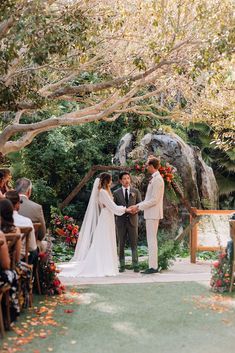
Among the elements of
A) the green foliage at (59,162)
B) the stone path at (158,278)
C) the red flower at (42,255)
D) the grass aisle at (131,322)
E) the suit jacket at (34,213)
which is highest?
the green foliage at (59,162)

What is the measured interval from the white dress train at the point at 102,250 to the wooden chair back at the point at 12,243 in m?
Answer: 3.92

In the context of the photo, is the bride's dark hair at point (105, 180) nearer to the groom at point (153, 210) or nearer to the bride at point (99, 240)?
the bride at point (99, 240)

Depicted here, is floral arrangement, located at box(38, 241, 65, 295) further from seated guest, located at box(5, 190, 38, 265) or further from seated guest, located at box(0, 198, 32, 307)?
seated guest, located at box(0, 198, 32, 307)

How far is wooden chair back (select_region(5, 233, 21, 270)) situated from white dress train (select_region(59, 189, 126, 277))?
12.9ft

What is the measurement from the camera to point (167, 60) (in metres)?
9.98

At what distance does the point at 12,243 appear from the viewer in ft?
20.7

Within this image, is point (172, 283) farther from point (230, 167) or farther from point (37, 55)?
point (230, 167)

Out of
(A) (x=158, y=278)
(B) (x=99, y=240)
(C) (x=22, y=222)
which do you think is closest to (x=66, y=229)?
(B) (x=99, y=240)

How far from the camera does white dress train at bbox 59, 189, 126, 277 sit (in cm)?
1033

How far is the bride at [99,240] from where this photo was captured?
10.4 meters

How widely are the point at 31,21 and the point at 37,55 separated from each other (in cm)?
48

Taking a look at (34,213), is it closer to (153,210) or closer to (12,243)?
(12,243)

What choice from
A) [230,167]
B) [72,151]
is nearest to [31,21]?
[72,151]

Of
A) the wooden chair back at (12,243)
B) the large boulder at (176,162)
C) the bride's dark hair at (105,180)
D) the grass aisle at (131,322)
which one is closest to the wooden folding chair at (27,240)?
the grass aisle at (131,322)
